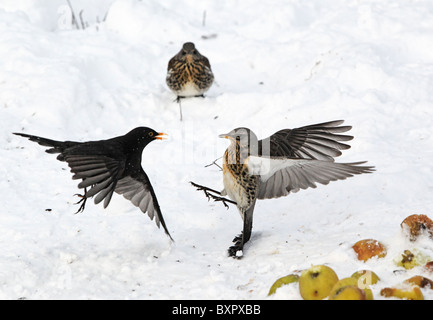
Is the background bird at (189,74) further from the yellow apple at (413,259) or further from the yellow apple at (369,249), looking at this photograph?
the yellow apple at (413,259)

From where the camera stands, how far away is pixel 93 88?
8141mm

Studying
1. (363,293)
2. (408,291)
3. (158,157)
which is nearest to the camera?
(363,293)

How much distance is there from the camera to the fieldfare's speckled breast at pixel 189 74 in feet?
27.0

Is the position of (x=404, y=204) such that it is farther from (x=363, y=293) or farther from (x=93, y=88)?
(x=93, y=88)

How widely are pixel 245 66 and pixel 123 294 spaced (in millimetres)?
5427

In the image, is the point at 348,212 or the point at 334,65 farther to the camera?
the point at 334,65

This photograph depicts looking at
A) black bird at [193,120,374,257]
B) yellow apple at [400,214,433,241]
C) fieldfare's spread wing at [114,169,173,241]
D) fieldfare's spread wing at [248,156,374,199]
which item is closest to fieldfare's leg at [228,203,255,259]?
black bird at [193,120,374,257]

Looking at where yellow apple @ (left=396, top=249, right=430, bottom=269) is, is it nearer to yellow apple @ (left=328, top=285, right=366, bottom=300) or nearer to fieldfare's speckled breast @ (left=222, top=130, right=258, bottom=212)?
yellow apple @ (left=328, top=285, right=366, bottom=300)

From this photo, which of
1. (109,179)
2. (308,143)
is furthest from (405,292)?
(109,179)

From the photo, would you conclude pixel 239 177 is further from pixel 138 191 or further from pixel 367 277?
pixel 367 277

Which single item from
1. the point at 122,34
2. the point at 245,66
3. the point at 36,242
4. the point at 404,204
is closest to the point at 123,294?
the point at 36,242

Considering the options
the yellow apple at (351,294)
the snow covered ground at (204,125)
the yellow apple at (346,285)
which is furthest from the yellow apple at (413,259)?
the yellow apple at (351,294)

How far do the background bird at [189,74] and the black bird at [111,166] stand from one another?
2788 mm

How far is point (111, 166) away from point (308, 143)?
1.67 metres
